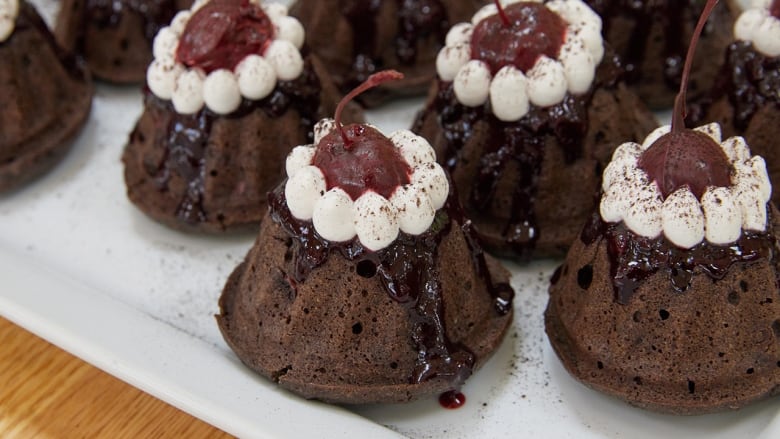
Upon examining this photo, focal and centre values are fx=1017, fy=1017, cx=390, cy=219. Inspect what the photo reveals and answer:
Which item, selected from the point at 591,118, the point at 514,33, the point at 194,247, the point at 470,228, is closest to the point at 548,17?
the point at 514,33

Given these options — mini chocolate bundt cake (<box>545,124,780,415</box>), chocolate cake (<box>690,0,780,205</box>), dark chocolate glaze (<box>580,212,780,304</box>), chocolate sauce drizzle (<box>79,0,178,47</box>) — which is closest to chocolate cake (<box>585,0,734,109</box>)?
chocolate cake (<box>690,0,780,205</box>)

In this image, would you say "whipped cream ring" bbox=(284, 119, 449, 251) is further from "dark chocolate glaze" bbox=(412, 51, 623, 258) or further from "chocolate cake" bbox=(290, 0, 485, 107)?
"chocolate cake" bbox=(290, 0, 485, 107)

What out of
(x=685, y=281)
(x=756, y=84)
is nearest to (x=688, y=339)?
(x=685, y=281)

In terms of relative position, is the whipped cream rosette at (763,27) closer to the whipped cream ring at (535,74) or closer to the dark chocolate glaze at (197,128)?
the whipped cream ring at (535,74)

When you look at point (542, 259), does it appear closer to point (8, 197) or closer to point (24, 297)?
point (24, 297)

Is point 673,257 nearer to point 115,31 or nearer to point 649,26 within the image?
point 649,26
